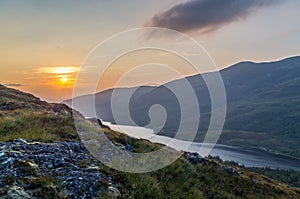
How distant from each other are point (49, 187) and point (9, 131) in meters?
8.63

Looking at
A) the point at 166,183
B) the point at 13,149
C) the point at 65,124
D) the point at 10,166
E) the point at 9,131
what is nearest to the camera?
the point at 10,166

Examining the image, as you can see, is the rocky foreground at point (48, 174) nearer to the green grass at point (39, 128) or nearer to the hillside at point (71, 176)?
the hillside at point (71, 176)

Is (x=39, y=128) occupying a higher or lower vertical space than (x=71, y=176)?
higher

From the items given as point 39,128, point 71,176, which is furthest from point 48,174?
point 39,128

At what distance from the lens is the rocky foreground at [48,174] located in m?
8.27

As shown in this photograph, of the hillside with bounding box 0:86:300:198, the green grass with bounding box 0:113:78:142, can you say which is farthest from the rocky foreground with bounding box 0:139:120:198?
the green grass with bounding box 0:113:78:142

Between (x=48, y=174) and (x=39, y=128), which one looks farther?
(x=39, y=128)

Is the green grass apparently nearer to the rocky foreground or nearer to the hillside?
the hillside

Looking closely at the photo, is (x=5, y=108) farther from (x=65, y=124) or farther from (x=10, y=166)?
(x=10, y=166)

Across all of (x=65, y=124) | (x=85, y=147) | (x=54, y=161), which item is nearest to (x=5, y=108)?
(x=65, y=124)

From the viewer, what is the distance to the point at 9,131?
15.5 m

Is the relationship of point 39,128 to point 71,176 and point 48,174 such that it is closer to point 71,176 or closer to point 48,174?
point 48,174

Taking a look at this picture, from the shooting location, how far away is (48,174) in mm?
9320

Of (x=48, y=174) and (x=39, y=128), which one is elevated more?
(x=39, y=128)
